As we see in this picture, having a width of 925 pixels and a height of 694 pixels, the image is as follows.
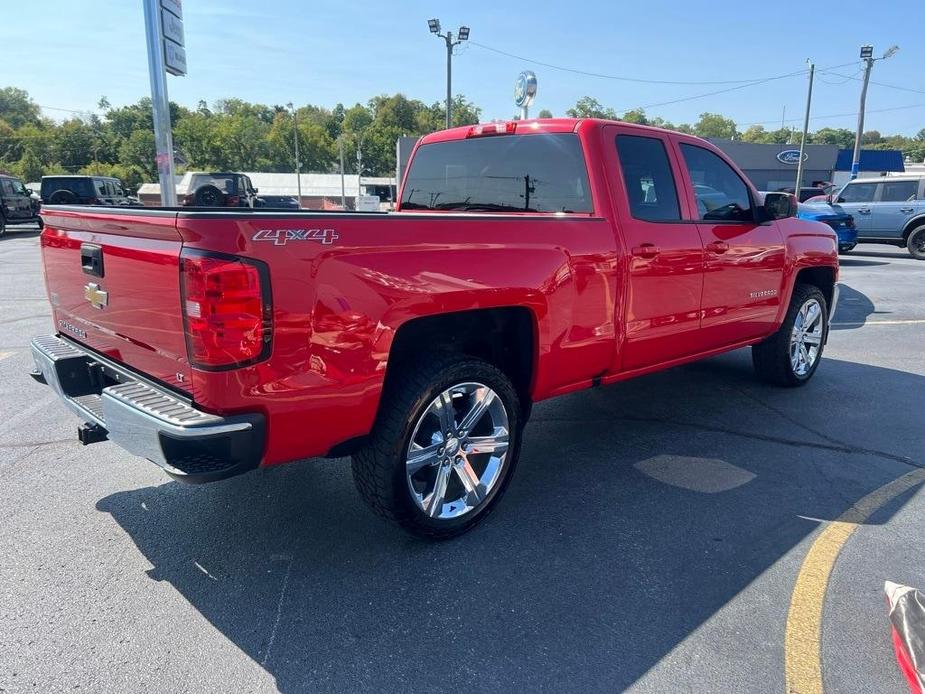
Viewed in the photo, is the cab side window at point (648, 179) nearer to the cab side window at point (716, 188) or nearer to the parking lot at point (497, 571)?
the cab side window at point (716, 188)

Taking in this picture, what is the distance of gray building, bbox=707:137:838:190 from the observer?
5056 centimetres

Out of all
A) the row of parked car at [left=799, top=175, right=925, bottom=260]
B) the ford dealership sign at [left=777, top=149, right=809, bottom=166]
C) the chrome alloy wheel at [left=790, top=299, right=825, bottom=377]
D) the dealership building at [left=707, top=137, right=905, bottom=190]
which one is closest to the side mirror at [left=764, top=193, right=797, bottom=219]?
the chrome alloy wheel at [left=790, top=299, right=825, bottom=377]

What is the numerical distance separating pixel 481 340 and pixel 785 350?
10.9 ft

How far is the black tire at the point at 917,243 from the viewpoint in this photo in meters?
16.7

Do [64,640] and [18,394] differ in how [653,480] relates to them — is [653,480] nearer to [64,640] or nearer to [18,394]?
[64,640]

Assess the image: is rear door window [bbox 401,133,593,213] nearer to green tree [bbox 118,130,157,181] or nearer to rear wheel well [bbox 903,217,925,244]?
rear wheel well [bbox 903,217,925,244]

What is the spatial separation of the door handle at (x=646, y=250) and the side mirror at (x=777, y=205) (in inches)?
52.0

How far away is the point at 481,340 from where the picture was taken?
3438 millimetres

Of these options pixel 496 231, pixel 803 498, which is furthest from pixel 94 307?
pixel 803 498

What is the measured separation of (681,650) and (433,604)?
3.14 feet

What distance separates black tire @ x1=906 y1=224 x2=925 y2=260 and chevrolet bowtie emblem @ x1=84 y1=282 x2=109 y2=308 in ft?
63.2

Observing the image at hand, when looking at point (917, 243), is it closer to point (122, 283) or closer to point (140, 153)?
point (122, 283)

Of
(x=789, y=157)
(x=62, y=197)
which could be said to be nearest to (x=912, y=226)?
(x=62, y=197)

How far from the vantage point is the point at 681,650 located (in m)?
2.40
